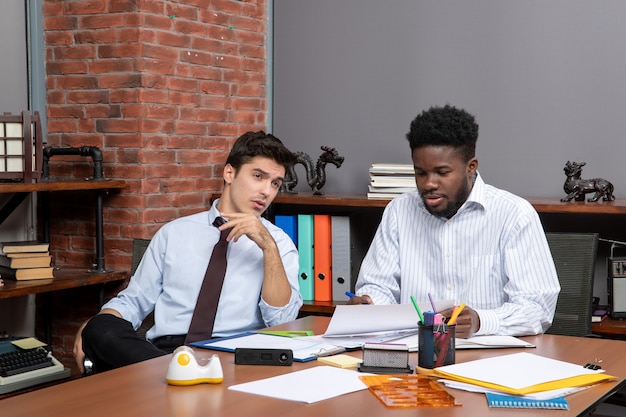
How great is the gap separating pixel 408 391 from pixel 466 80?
2324 millimetres

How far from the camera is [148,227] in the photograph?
3594 millimetres

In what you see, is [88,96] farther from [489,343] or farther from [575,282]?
[489,343]

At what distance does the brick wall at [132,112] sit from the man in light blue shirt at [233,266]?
886 mm

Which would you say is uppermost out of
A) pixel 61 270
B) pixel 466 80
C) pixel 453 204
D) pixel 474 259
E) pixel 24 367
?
pixel 466 80

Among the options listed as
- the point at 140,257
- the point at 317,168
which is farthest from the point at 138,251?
the point at 317,168

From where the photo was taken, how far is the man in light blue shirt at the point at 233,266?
256 cm

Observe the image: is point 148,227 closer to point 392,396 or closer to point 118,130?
point 118,130

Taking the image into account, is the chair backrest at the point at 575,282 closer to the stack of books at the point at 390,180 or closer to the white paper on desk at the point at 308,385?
the stack of books at the point at 390,180

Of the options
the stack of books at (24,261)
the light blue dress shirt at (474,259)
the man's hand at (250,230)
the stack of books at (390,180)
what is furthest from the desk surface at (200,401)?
the stack of books at (390,180)

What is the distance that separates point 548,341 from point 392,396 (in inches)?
26.9

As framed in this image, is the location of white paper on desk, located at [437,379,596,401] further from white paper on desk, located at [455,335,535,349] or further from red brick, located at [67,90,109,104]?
red brick, located at [67,90,109,104]

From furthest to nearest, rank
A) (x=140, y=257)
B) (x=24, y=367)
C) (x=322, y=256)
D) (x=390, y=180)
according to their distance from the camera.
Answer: (x=322, y=256) < (x=390, y=180) < (x=140, y=257) < (x=24, y=367)

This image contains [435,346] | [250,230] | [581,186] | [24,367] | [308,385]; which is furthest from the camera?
[581,186]

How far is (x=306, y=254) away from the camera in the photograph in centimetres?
365
